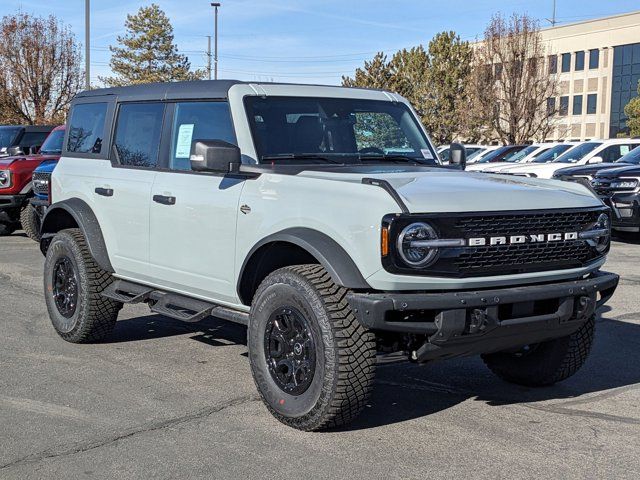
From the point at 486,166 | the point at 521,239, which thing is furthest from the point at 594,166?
the point at 521,239

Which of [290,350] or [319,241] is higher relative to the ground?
[319,241]

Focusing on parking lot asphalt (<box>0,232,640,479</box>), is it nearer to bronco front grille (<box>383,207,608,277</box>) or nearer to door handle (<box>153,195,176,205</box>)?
bronco front grille (<box>383,207,608,277</box>)

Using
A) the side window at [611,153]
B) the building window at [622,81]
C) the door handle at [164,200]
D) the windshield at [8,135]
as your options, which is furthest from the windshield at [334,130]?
the building window at [622,81]

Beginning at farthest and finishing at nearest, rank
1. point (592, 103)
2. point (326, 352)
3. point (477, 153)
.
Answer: point (592, 103)
point (477, 153)
point (326, 352)

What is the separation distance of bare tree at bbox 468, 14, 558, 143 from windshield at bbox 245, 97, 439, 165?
36104mm

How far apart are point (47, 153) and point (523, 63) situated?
103ft

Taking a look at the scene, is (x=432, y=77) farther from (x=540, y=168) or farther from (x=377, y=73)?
(x=540, y=168)

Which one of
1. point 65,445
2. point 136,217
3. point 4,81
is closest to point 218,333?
point 136,217

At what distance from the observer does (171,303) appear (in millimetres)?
5902

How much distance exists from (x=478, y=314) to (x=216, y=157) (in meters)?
1.83

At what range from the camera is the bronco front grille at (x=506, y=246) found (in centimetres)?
436

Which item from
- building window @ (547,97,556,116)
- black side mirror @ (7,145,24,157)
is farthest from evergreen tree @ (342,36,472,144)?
black side mirror @ (7,145,24,157)

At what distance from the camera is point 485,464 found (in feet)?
14.1

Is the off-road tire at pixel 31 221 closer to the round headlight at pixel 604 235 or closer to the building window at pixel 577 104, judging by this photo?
the round headlight at pixel 604 235
